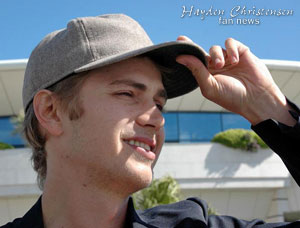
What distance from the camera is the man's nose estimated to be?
225 cm

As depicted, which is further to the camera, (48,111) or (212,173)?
(212,173)

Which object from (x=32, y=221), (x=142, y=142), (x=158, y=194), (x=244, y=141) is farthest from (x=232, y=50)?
(x=244, y=141)

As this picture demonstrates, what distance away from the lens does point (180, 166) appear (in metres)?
18.2

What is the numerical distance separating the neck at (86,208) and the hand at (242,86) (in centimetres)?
82

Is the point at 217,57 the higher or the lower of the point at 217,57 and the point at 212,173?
the higher

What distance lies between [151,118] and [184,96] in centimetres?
1788

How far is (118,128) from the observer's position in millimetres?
2199

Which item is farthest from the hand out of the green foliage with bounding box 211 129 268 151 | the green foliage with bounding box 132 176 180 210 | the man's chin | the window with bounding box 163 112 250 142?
the window with bounding box 163 112 250 142

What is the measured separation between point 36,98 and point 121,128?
2.11 ft

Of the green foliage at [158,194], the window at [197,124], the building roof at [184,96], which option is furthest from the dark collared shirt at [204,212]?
the window at [197,124]

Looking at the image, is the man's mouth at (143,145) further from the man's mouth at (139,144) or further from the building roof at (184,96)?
the building roof at (184,96)

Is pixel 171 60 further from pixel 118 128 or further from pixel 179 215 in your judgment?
pixel 179 215

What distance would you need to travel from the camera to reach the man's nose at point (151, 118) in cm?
225

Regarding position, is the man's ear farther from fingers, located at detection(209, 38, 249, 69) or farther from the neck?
fingers, located at detection(209, 38, 249, 69)
